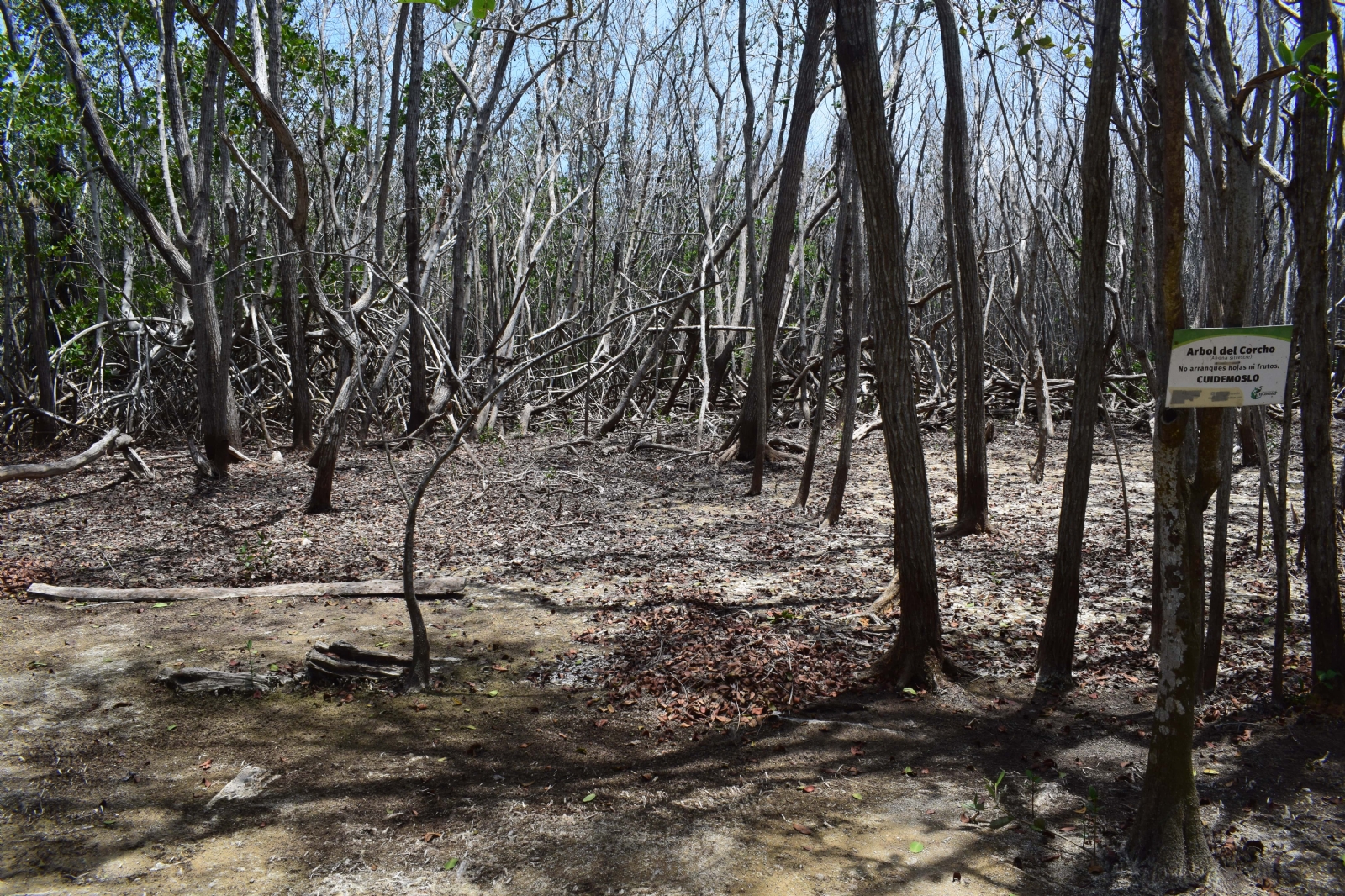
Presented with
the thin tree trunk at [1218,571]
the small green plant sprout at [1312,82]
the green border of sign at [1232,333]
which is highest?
the small green plant sprout at [1312,82]

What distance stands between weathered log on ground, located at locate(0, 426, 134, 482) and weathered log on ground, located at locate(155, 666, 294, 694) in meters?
1.92

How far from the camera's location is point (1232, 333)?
7.69ft

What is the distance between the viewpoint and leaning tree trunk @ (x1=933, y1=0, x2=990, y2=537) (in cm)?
553

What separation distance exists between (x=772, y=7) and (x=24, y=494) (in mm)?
8309

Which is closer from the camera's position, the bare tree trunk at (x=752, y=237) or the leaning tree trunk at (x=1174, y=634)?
the leaning tree trunk at (x=1174, y=634)

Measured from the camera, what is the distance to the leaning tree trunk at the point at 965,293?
5.53 m

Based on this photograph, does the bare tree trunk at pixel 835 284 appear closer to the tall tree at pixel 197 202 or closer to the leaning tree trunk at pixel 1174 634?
the leaning tree trunk at pixel 1174 634

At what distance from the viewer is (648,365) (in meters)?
11.4

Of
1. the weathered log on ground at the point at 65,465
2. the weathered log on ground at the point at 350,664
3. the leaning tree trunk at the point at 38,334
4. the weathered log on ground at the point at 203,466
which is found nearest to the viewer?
the weathered log on ground at the point at 350,664

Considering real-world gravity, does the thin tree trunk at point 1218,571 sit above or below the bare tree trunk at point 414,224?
below

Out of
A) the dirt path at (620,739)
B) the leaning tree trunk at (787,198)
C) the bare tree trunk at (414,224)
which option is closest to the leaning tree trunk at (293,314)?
the bare tree trunk at (414,224)

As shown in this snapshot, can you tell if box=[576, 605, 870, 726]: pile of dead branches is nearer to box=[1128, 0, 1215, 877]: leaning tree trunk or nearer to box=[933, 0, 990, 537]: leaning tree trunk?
box=[1128, 0, 1215, 877]: leaning tree trunk

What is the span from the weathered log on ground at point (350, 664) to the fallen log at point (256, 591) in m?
1.24

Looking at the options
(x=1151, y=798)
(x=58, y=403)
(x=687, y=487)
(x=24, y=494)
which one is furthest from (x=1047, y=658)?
(x=58, y=403)
